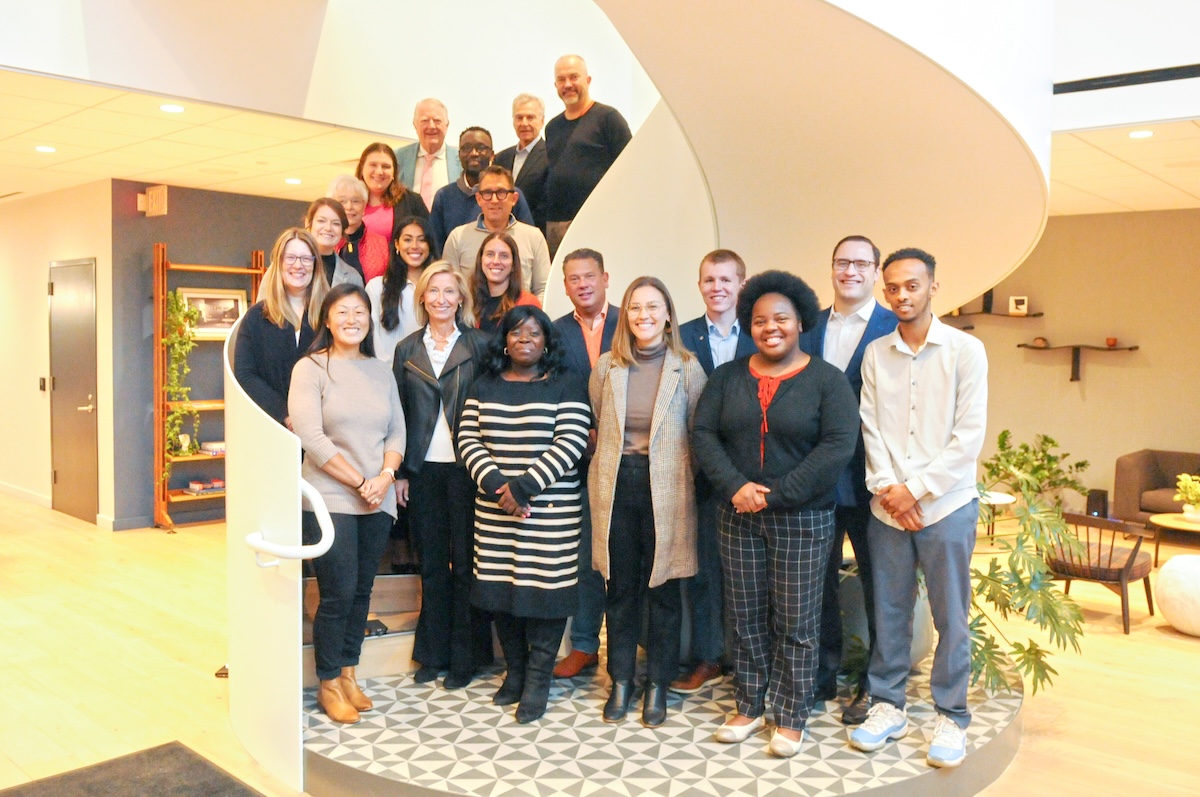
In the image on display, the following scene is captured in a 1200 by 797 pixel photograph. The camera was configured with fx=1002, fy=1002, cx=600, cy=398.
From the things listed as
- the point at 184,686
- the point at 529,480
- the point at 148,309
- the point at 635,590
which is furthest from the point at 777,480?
the point at 148,309

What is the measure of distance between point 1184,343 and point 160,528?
8728mm

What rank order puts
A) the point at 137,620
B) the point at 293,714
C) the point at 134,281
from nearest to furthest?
1. the point at 293,714
2. the point at 137,620
3. the point at 134,281

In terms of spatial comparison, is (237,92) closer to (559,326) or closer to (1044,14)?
(559,326)

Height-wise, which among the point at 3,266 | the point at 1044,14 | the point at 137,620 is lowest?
the point at 137,620

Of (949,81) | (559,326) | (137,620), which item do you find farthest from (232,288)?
(949,81)

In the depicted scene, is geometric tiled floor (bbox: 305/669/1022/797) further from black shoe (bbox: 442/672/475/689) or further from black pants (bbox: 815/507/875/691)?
black pants (bbox: 815/507/875/691)

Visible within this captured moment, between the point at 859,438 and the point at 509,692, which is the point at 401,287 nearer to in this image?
the point at 509,692

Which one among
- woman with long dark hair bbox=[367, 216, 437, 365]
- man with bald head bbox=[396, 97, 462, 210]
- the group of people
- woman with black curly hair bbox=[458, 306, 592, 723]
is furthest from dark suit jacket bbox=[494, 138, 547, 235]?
woman with black curly hair bbox=[458, 306, 592, 723]

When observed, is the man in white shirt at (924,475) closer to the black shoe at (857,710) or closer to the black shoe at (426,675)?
the black shoe at (857,710)

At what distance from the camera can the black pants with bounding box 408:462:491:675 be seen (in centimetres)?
369

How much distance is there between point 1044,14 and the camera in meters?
3.88

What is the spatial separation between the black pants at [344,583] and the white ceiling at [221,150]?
10.3 feet

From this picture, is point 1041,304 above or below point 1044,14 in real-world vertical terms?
below

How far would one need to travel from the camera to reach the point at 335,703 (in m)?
3.56
